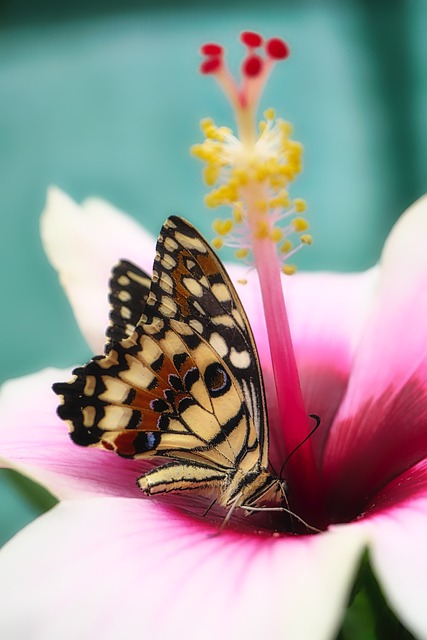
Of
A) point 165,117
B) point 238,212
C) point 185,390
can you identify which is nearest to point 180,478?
point 185,390

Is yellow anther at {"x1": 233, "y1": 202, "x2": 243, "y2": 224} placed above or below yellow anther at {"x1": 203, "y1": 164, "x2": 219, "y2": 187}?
below

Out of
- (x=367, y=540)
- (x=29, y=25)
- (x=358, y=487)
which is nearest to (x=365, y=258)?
(x=29, y=25)

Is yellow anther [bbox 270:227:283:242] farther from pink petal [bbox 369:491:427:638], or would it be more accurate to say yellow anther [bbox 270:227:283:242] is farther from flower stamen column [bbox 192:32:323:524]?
pink petal [bbox 369:491:427:638]

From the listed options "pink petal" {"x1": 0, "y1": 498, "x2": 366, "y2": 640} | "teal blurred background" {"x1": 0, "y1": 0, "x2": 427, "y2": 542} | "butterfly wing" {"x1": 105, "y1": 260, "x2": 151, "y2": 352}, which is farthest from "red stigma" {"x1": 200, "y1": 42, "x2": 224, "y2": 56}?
"teal blurred background" {"x1": 0, "y1": 0, "x2": 427, "y2": 542}

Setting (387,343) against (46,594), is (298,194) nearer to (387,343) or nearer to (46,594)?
(387,343)

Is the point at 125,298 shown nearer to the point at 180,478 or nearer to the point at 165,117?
the point at 180,478
